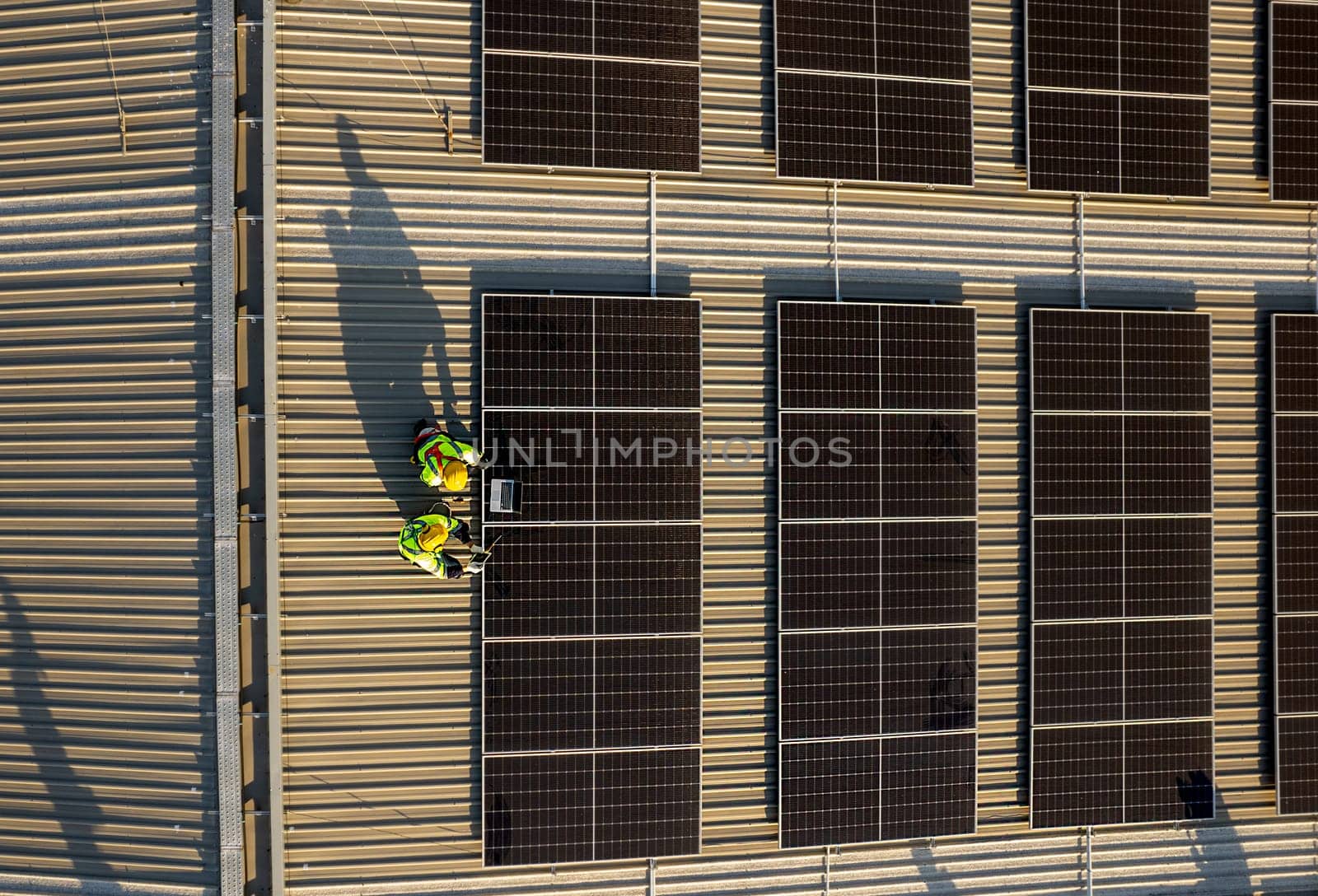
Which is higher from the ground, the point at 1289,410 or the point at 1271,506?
the point at 1289,410

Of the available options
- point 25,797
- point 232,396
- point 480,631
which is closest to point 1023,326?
point 480,631

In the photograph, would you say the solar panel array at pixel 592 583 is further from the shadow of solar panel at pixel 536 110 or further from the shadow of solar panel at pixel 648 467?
the shadow of solar panel at pixel 536 110

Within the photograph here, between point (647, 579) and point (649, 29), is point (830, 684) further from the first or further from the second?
point (649, 29)

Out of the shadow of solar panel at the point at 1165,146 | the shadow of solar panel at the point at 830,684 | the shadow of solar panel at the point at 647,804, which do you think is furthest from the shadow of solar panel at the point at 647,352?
the shadow of solar panel at the point at 1165,146

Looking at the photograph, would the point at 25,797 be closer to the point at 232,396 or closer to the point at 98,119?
the point at 232,396

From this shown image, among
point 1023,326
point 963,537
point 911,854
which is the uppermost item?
point 1023,326
